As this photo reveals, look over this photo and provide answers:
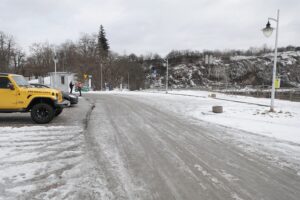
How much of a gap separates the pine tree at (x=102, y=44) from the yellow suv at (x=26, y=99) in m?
68.5

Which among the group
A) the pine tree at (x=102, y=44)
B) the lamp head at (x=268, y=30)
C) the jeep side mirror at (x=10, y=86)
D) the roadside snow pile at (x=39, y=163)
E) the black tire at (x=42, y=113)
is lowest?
the roadside snow pile at (x=39, y=163)

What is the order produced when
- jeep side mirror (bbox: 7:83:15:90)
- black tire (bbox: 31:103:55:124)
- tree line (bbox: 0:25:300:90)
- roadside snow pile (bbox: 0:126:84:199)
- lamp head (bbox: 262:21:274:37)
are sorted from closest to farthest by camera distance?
1. roadside snow pile (bbox: 0:126:84:199)
2. jeep side mirror (bbox: 7:83:15:90)
3. black tire (bbox: 31:103:55:124)
4. lamp head (bbox: 262:21:274:37)
5. tree line (bbox: 0:25:300:90)

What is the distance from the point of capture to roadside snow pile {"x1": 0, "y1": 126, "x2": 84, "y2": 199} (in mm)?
3631

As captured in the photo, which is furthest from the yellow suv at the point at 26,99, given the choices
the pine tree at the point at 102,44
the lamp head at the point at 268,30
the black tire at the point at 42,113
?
the pine tree at the point at 102,44

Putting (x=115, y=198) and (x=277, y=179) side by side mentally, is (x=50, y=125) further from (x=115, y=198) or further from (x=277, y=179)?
(x=277, y=179)

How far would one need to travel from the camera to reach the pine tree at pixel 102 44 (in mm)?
76044

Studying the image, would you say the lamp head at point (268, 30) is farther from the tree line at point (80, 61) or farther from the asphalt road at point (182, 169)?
the tree line at point (80, 61)

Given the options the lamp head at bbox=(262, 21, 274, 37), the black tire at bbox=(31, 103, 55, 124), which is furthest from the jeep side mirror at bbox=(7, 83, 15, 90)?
the lamp head at bbox=(262, 21, 274, 37)

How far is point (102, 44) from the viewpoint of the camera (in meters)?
80.4

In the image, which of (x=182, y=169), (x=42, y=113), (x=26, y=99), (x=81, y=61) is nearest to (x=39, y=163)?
(x=182, y=169)

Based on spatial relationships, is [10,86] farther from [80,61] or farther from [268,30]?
[80,61]

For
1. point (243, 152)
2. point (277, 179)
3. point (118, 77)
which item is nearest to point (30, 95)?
point (243, 152)

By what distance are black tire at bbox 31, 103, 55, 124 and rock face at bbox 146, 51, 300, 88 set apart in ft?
301

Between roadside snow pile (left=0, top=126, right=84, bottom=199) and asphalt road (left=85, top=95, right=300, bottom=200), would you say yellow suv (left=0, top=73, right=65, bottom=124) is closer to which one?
roadside snow pile (left=0, top=126, right=84, bottom=199)
